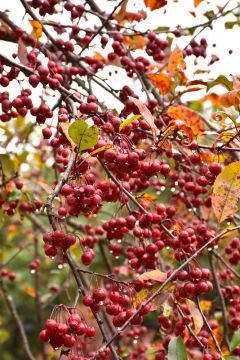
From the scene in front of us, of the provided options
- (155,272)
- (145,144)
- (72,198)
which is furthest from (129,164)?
(145,144)

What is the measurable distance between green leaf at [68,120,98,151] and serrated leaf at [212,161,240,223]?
394 mm

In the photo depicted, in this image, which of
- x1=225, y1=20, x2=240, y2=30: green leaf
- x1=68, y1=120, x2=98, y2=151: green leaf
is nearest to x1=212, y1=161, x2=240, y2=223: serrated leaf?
x1=68, y1=120, x2=98, y2=151: green leaf

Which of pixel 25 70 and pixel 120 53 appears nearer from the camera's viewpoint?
pixel 25 70

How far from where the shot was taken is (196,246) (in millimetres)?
1660

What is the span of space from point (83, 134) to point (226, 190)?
0.47 meters

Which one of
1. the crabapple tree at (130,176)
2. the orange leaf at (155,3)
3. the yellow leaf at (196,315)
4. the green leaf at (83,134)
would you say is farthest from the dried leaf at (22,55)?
the yellow leaf at (196,315)

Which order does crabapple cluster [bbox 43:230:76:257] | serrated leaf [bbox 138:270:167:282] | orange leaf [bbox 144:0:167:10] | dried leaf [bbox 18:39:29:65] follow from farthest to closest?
orange leaf [bbox 144:0:167:10], dried leaf [bbox 18:39:29:65], serrated leaf [bbox 138:270:167:282], crabapple cluster [bbox 43:230:76:257]

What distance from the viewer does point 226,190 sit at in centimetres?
149

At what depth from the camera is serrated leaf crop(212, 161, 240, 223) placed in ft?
4.77

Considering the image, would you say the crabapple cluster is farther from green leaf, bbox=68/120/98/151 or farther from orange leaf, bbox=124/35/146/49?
orange leaf, bbox=124/35/146/49

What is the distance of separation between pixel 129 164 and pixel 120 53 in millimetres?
983

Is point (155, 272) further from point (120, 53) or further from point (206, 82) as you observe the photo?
point (120, 53)

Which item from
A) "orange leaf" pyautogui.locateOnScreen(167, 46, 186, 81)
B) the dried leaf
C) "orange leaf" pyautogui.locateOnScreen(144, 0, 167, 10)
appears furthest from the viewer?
"orange leaf" pyautogui.locateOnScreen(144, 0, 167, 10)

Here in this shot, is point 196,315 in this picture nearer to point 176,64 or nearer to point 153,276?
point 153,276
